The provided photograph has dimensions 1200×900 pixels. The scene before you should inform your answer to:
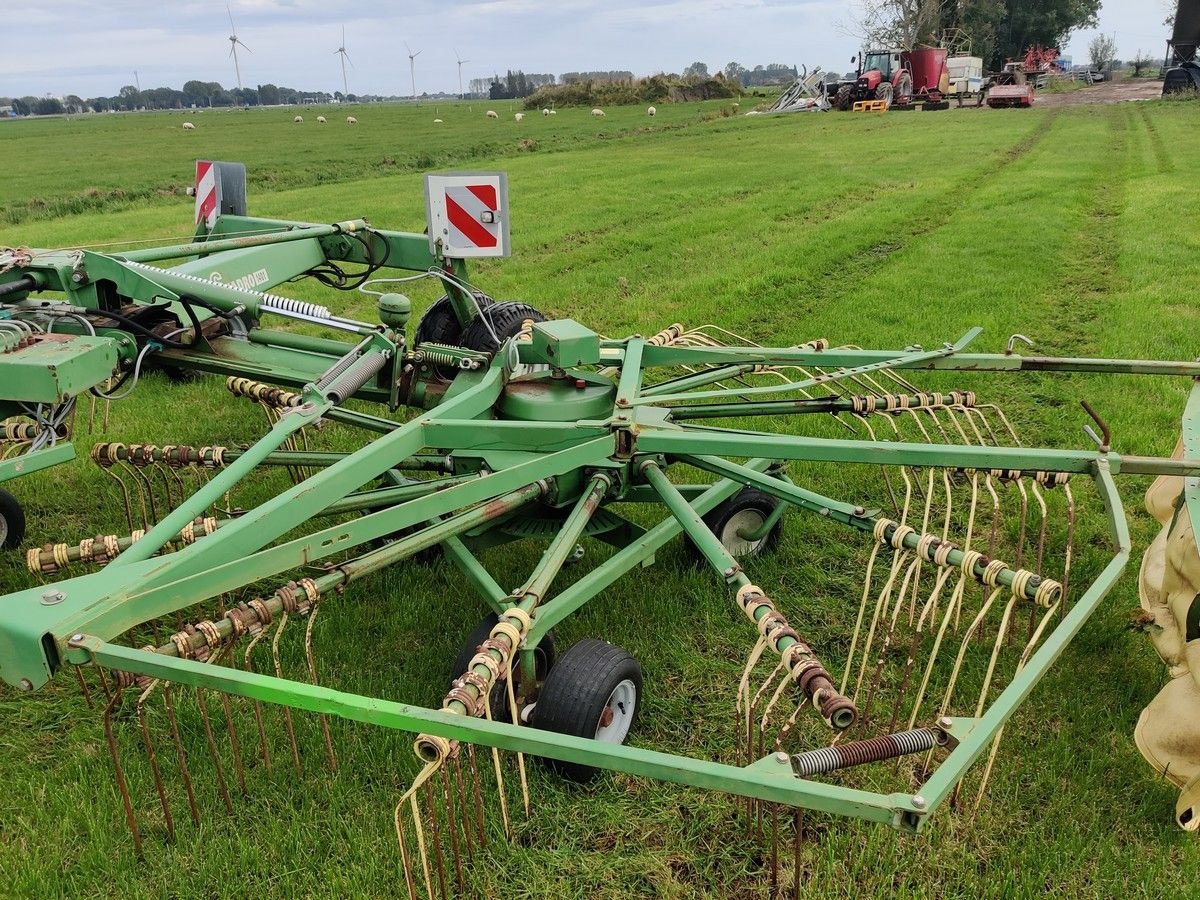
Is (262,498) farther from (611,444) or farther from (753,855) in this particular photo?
(753,855)

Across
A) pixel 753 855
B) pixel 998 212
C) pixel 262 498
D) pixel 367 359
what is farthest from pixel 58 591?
pixel 998 212

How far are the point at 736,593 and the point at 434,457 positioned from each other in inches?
69.6

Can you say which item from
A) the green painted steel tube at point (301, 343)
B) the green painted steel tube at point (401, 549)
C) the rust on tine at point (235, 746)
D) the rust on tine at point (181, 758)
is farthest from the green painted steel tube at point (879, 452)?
the green painted steel tube at point (301, 343)

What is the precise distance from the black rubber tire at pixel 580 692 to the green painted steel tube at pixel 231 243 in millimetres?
2680

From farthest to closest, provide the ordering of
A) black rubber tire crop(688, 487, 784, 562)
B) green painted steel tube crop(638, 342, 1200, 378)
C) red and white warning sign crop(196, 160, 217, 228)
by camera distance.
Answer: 1. red and white warning sign crop(196, 160, 217, 228)
2. black rubber tire crop(688, 487, 784, 562)
3. green painted steel tube crop(638, 342, 1200, 378)

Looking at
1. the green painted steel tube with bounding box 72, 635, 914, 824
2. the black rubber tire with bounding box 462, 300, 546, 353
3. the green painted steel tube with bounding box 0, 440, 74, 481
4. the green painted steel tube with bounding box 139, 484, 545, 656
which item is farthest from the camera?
the black rubber tire with bounding box 462, 300, 546, 353

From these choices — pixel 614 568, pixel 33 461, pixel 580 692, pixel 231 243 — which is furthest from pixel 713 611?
pixel 231 243

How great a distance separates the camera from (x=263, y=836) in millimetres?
2697

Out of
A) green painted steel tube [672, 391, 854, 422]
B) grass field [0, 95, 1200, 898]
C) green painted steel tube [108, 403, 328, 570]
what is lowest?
grass field [0, 95, 1200, 898]

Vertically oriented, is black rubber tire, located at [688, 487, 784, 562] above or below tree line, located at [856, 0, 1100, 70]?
below

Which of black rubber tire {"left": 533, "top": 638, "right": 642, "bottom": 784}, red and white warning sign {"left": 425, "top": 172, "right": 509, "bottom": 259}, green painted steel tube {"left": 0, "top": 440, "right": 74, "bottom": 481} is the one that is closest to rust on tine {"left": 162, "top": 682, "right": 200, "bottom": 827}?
black rubber tire {"left": 533, "top": 638, "right": 642, "bottom": 784}

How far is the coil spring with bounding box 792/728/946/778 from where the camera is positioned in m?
2.00

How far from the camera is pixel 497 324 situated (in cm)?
523

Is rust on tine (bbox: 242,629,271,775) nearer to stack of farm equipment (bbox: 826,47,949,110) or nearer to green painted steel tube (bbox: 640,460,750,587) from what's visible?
green painted steel tube (bbox: 640,460,750,587)
